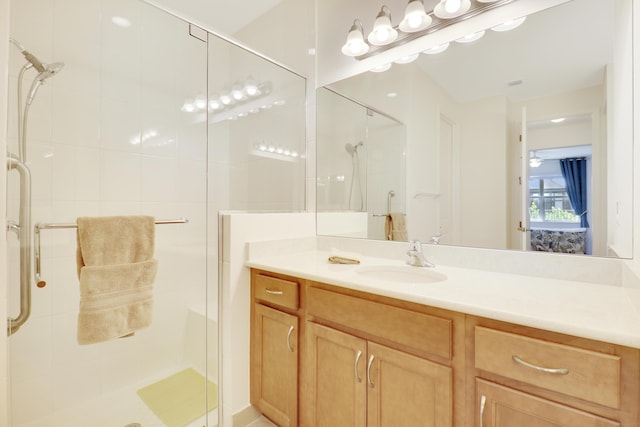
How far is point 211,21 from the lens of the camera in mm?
2338

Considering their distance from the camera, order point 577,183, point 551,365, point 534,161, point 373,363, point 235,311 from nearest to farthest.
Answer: point 551,365 < point 373,363 < point 577,183 < point 534,161 < point 235,311

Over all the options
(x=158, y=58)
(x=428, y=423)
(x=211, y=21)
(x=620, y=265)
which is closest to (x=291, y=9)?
(x=211, y=21)

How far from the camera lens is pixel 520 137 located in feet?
4.28

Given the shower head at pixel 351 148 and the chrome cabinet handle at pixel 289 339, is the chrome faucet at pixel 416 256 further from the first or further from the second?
the shower head at pixel 351 148

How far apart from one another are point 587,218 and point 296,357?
134cm

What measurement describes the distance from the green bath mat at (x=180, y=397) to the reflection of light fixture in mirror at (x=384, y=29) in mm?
2089

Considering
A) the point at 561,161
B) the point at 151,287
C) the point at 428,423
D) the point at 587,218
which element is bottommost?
the point at 428,423

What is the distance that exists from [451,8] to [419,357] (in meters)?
1.52

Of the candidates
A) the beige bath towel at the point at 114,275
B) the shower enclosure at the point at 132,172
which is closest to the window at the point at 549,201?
the shower enclosure at the point at 132,172

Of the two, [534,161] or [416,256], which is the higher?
[534,161]

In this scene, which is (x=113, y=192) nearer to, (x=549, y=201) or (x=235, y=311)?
(x=235, y=311)

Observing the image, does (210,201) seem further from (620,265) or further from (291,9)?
(620,265)

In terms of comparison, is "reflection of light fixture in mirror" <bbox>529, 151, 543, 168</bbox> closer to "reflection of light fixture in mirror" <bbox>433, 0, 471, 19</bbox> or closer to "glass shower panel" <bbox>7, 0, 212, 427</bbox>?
"reflection of light fixture in mirror" <bbox>433, 0, 471, 19</bbox>

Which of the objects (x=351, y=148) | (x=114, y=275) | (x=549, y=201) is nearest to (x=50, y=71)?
(x=114, y=275)
